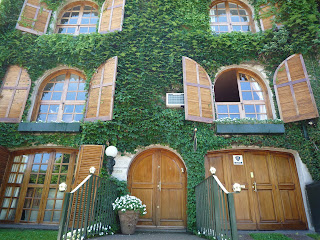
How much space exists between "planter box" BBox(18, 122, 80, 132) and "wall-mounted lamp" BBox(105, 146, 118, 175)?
119 centimetres

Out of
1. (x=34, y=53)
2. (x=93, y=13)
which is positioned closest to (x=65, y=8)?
(x=93, y=13)

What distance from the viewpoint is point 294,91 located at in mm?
5945

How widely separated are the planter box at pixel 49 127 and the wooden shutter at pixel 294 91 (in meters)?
5.88

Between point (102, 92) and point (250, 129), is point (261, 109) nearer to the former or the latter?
point (250, 129)

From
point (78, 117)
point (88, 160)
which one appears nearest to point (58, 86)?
point (78, 117)

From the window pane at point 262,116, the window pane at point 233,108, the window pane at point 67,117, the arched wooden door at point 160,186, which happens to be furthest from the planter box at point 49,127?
the window pane at point 262,116

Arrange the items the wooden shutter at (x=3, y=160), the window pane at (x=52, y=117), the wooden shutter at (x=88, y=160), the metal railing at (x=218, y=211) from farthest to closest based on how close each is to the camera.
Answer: the window pane at (x=52, y=117) < the wooden shutter at (x=3, y=160) < the wooden shutter at (x=88, y=160) < the metal railing at (x=218, y=211)

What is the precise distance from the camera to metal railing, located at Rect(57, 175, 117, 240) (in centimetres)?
304

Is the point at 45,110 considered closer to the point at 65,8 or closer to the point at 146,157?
the point at 146,157

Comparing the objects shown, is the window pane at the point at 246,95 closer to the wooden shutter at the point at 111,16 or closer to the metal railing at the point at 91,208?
the wooden shutter at the point at 111,16

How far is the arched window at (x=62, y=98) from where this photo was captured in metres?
6.59

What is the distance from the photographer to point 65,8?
8.26 metres

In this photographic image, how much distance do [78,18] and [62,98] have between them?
11.3ft

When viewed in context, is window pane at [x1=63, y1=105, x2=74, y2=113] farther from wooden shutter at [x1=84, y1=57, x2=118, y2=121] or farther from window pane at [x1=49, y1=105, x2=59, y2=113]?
wooden shutter at [x1=84, y1=57, x2=118, y2=121]
